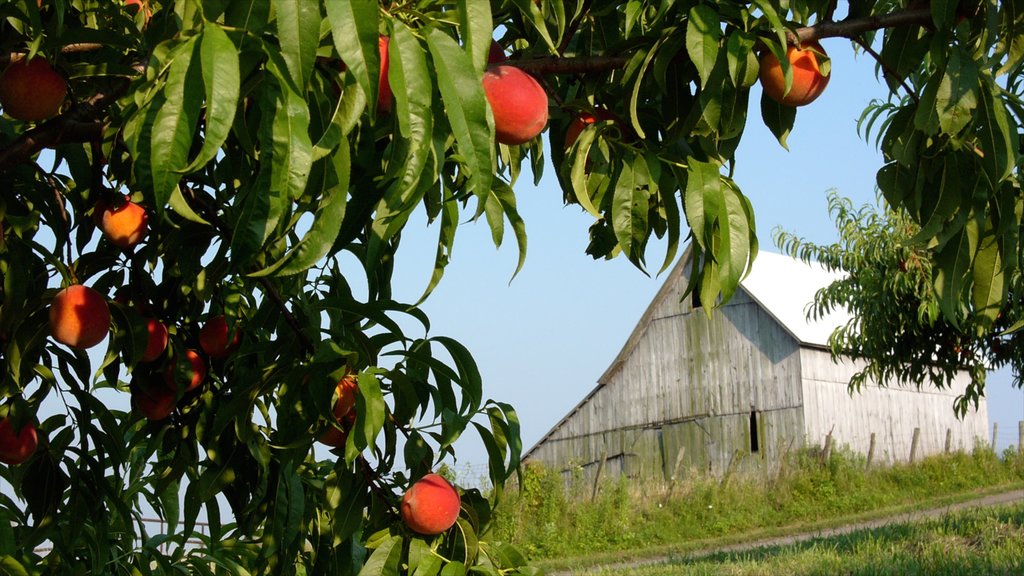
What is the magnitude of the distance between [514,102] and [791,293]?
20945 millimetres

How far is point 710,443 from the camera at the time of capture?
792 inches

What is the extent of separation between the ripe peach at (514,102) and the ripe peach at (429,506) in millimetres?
651

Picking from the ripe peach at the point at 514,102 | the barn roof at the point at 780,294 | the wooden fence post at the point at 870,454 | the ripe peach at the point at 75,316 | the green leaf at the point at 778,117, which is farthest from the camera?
the barn roof at the point at 780,294

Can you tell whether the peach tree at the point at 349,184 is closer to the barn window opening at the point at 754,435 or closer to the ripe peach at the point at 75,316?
the ripe peach at the point at 75,316

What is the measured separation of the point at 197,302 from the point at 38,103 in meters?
0.64

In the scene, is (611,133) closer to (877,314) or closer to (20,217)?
(20,217)

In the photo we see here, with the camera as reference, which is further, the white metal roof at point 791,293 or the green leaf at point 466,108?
the white metal roof at point 791,293

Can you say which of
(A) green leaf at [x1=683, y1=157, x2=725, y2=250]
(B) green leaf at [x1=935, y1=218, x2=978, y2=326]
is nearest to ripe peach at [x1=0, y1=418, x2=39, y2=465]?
(A) green leaf at [x1=683, y1=157, x2=725, y2=250]

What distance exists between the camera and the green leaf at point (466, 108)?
0.99 meters

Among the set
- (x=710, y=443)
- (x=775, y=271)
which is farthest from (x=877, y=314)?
(x=775, y=271)

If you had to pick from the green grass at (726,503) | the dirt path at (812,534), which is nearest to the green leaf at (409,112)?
the dirt path at (812,534)

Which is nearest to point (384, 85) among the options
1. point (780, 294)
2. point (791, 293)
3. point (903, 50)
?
point (903, 50)

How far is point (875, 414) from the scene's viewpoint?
66.3ft

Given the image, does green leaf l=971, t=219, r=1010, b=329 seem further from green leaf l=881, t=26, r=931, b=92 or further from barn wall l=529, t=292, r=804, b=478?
barn wall l=529, t=292, r=804, b=478
